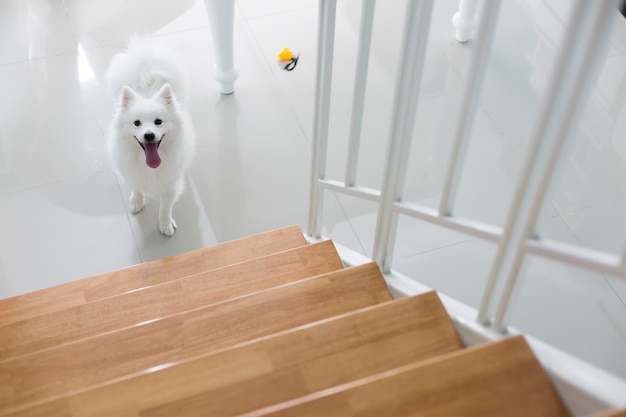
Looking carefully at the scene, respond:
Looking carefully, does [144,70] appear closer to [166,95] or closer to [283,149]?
[166,95]

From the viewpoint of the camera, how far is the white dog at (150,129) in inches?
100

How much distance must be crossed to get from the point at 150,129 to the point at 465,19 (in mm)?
1826

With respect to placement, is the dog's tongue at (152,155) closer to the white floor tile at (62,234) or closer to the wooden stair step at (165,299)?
the white floor tile at (62,234)

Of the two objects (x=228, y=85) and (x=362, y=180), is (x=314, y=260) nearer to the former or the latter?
(x=362, y=180)

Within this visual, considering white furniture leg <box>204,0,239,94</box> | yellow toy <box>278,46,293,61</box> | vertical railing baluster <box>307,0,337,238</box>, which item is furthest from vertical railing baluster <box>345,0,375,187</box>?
yellow toy <box>278,46,293,61</box>

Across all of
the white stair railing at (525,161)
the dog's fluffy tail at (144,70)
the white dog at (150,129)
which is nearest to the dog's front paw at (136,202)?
the white dog at (150,129)

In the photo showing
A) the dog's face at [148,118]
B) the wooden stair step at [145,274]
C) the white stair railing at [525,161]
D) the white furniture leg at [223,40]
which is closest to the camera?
the white stair railing at [525,161]

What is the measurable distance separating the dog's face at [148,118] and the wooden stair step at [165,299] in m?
0.61

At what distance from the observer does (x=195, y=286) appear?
222 centimetres

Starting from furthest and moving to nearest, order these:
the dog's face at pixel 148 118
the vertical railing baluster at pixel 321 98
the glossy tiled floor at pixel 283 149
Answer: the glossy tiled floor at pixel 283 149, the dog's face at pixel 148 118, the vertical railing baluster at pixel 321 98

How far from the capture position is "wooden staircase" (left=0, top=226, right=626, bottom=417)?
4.31 feet

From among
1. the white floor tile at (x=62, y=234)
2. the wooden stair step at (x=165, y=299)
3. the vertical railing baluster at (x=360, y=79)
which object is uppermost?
the vertical railing baluster at (x=360, y=79)

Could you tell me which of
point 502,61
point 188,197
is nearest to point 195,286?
point 188,197

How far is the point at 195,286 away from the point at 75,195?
108cm
